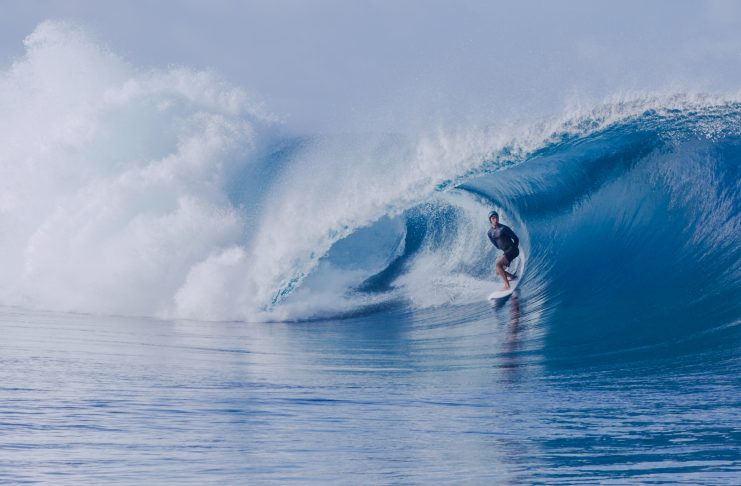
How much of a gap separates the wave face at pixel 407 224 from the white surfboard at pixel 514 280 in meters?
0.17

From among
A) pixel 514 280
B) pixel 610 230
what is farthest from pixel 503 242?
pixel 610 230

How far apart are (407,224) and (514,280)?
295cm

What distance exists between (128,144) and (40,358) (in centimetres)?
906

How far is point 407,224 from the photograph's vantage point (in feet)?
46.7

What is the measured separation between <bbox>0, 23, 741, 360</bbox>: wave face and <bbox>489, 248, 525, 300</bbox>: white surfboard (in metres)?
0.17

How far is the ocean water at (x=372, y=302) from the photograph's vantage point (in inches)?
165

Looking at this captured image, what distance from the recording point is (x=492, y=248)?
12.9 meters

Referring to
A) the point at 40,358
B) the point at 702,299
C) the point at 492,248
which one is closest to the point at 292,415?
the point at 40,358

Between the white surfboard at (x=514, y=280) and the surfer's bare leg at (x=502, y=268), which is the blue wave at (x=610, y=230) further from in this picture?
the surfer's bare leg at (x=502, y=268)

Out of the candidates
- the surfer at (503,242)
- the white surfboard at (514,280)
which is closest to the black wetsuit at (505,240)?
the surfer at (503,242)

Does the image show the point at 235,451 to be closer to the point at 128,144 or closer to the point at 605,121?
the point at 605,121

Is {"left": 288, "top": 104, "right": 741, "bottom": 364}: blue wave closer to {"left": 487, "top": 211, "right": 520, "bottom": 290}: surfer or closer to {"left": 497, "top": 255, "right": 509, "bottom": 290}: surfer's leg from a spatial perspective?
{"left": 497, "top": 255, "right": 509, "bottom": 290}: surfer's leg

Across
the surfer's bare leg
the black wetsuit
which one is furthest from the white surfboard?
the black wetsuit

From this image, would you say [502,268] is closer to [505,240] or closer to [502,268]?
[502,268]
